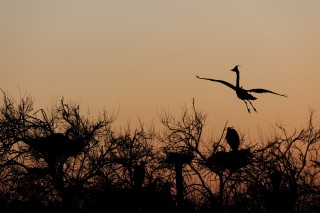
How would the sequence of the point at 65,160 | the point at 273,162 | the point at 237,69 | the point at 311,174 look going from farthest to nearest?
the point at 311,174, the point at 65,160, the point at 273,162, the point at 237,69

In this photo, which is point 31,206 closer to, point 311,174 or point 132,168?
point 132,168

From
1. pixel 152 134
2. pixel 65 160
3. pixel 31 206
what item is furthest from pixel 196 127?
pixel 31 206

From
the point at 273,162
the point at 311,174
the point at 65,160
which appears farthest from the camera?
the point at 311,174

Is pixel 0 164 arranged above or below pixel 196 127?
below

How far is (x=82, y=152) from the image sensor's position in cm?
2506

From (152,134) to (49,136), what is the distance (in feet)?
16.1

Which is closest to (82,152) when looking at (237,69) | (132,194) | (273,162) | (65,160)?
(65,160)

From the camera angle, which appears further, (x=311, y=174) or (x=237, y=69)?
(x=311, y=174)

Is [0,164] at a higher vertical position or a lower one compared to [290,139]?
lower

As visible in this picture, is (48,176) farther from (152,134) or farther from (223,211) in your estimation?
(223,211)

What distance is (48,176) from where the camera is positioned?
24.2 metres

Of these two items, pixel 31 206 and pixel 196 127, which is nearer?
pixel 31 206

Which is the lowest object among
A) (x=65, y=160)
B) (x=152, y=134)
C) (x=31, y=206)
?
(x=31, y=206)

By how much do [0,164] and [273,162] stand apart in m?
10.4
